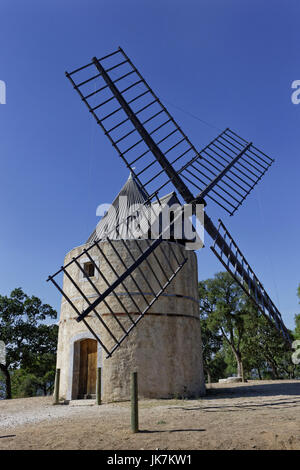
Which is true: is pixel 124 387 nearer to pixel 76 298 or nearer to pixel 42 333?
pixel 76 298

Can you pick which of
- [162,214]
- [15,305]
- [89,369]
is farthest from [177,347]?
[15,305]

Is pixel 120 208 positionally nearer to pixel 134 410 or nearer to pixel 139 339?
pixel 139 339

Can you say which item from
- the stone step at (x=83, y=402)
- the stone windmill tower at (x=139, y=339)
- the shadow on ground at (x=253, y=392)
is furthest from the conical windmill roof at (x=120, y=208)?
the shadow on ground at (x=253, y=392)

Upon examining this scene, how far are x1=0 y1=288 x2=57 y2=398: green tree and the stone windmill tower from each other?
11249mm

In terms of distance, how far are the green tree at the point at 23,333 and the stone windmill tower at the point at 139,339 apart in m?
11.2

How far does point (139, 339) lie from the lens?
11.9 m

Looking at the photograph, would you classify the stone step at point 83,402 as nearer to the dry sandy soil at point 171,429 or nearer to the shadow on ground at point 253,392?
the dry sandy soil at point 171,429

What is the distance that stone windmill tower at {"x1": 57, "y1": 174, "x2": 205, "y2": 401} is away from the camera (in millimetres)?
11617

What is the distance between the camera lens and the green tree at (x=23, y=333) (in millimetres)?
23047

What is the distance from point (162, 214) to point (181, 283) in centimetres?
323

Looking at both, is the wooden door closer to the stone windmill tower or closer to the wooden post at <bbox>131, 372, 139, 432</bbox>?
the stone windmill tower

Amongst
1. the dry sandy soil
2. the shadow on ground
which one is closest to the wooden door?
the dry sandy soil

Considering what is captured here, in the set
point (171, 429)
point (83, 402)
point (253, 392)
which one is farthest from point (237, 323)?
point (171, 429)
